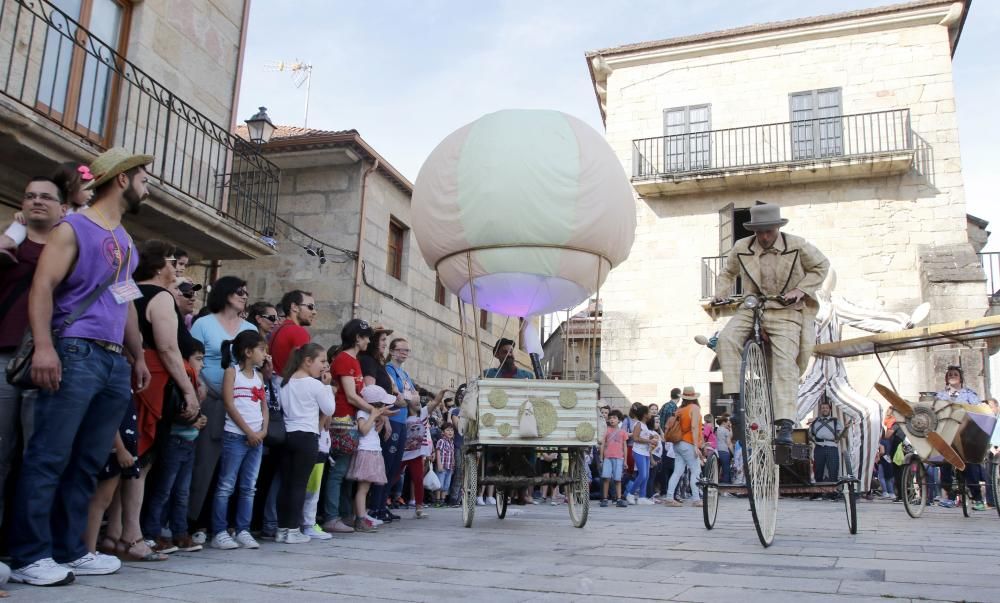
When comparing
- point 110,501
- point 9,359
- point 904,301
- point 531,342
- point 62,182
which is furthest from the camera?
point 904,301

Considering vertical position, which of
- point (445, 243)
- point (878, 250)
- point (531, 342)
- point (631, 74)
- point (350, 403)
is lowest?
point (350, 403)

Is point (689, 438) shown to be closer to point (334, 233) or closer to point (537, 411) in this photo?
point (537, 411)

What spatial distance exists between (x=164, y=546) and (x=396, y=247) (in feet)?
49.8

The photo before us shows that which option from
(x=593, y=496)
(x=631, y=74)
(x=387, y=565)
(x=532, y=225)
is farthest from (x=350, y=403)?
(x=631, y=74)

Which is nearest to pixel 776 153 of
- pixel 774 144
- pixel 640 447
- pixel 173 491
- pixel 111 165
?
pixel 774 144

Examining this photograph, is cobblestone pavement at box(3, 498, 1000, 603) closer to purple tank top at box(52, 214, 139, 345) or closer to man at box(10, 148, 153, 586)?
man at box(10, 148, 153, 586)

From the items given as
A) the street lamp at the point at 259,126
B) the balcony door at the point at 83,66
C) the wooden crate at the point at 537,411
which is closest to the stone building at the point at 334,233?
the street lamp at the point at 259,126

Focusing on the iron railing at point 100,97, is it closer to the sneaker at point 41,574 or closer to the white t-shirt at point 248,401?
the white t-shirt at point 248,401

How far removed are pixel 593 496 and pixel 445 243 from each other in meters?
8.97

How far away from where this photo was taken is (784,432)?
5.66 metres

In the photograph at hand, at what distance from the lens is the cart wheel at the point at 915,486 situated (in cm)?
929

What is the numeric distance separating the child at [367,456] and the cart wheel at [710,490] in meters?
2.69

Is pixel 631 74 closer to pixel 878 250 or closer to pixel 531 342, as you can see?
pixel 878 250

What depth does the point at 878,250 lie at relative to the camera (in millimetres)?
20812
